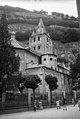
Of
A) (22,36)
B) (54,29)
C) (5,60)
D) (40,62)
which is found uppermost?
(54,29)

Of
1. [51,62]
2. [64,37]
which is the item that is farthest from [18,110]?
[64,37]

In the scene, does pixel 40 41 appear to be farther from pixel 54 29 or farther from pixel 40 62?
pixel 54 29

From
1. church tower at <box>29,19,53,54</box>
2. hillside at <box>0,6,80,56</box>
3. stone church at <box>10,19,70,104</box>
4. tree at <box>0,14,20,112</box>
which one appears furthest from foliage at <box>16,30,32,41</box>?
tree at <box>0,14,20,112</box>

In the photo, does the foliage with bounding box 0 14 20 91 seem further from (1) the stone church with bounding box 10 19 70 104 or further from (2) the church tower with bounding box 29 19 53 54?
(2) the church tower with bounding box 29 19 53 54

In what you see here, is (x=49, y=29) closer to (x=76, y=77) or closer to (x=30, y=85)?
(x=76, y=77)

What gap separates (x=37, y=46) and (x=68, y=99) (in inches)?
595

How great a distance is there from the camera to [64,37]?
5012 cm

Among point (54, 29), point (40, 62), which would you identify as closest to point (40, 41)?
point (40, 62)

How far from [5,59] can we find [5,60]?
0.23 ft

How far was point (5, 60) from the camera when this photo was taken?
34.1 feet

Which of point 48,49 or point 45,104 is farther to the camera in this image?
point 48,49

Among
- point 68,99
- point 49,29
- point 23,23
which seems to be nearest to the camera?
point 68,99

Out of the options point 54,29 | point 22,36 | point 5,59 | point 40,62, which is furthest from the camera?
point 54,29

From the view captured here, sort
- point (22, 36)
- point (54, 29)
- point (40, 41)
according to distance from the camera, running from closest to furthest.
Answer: point (40, 41), point (22, 36), point (54, 29)
